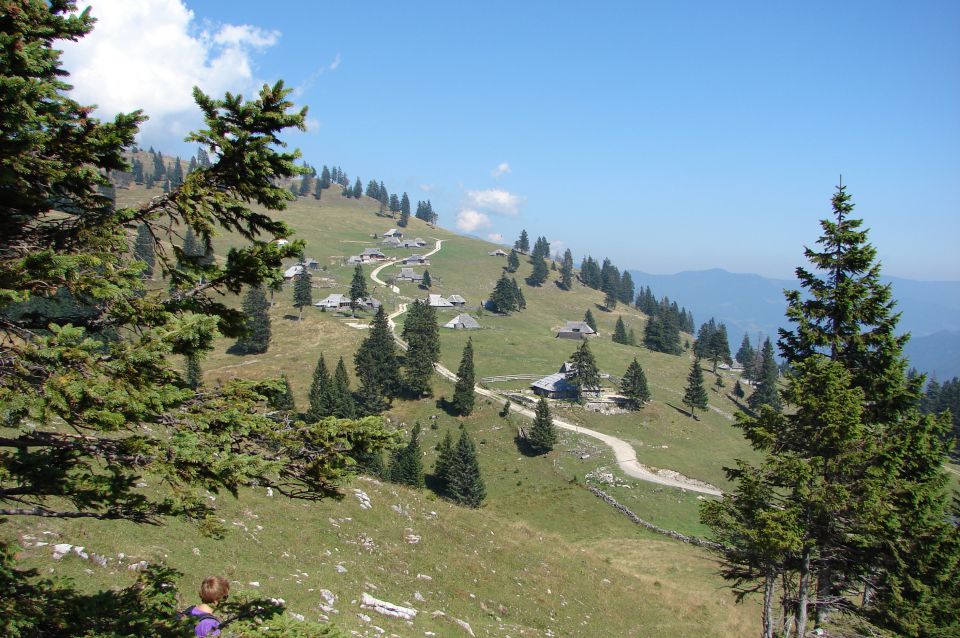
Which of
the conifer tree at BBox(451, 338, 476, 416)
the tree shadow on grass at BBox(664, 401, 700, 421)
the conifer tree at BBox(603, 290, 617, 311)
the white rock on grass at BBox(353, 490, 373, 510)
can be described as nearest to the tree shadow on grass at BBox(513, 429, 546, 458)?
the conifer tree at BBox(451, 338, 476, 416)

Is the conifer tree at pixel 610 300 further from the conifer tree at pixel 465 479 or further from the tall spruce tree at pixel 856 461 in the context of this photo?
the tall spruce tree at pixel 856 461

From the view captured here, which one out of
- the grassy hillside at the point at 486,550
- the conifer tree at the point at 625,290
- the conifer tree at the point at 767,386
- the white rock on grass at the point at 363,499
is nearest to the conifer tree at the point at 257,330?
the grassy hillside at the point at 486,550

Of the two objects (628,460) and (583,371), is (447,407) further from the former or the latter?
(628,460)

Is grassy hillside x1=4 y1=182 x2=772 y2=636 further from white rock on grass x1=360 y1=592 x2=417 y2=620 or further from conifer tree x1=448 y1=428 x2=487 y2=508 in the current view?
conifer tree x1=448 y1=428 x2=487 y2=508

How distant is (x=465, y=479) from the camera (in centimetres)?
5234

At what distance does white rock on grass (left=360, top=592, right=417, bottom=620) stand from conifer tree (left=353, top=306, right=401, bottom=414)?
52110 mm

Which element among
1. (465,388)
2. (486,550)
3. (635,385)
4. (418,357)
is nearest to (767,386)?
(635,385)

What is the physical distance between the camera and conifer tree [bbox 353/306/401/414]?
233 feet

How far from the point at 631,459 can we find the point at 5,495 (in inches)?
2622

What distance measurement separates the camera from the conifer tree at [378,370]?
7100 cm

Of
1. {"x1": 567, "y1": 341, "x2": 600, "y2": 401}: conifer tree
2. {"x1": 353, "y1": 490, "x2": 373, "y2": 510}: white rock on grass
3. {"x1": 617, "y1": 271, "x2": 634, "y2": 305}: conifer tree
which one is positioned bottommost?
{"x1": 353, "y1": 490, "x2": 373, "y2": 510}: white rock on grass

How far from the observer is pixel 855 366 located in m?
18.9

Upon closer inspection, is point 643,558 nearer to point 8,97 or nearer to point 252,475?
point 252,475

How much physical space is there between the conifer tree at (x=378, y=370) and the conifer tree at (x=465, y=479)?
20.4 metres
